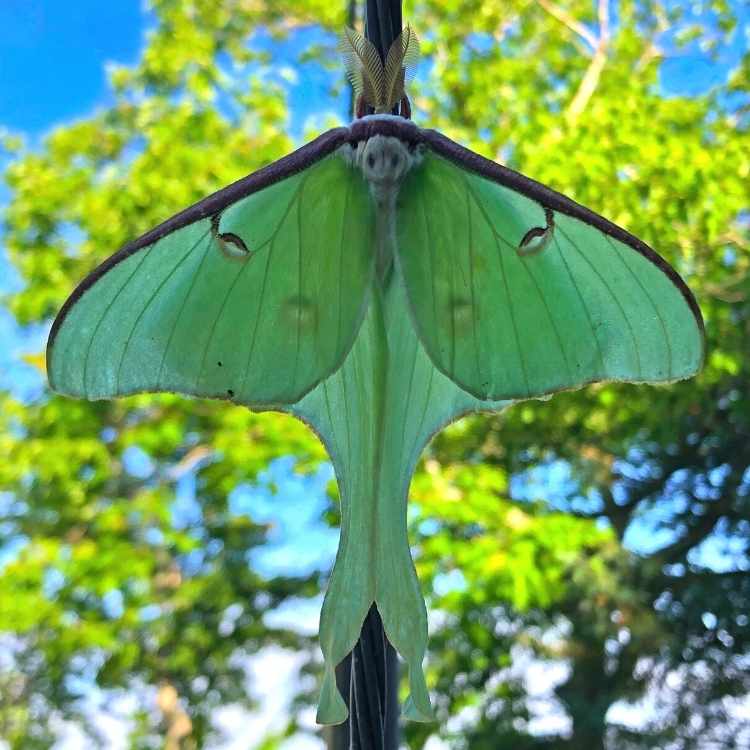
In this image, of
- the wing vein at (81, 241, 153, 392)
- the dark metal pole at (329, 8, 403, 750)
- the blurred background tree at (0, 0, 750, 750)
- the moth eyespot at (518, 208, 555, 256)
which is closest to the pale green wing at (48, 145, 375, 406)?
the wing vein at (81, 241, 153, 392)

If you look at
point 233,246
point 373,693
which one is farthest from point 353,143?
point 373,693

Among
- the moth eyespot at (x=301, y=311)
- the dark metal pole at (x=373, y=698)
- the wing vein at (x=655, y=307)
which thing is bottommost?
the dark metal pole at (x=373, y=698)

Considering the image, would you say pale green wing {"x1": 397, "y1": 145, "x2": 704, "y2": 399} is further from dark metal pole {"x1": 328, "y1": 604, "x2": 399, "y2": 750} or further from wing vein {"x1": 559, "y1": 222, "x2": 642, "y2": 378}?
dark metal pole {"x1": 328, "y1": 604, "x2": 399, "y2": 750}

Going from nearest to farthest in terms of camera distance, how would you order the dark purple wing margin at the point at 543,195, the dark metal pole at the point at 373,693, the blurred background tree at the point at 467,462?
the dark metal pole at the point at 373,693
the dark purple wing margin at the point at 543,195
the blurred background tree at the point at 467,462

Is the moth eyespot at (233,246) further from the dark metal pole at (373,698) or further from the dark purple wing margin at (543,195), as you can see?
the dark metal pole at (373,698)

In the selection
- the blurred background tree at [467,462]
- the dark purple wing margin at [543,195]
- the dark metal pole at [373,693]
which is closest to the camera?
→ the dark metal pole at [373,693]

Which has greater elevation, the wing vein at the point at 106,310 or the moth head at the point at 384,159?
the moth head at the point at 384,159

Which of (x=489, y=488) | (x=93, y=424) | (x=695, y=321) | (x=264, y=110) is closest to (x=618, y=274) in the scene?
(x=695, y=321)

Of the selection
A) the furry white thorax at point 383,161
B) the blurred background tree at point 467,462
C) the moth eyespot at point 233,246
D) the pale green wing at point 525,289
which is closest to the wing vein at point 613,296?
the pale green wing at point 525,289
